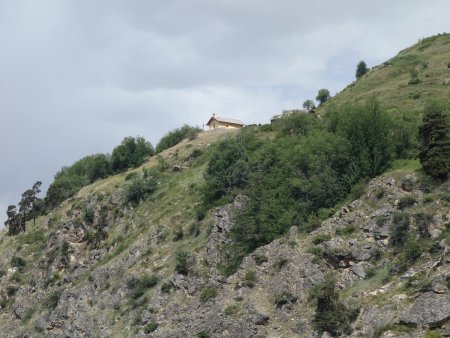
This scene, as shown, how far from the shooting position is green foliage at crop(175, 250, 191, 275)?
54500 mm

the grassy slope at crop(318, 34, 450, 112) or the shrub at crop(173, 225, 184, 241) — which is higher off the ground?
the grassy slope at crop(318, 34, 450, 112)

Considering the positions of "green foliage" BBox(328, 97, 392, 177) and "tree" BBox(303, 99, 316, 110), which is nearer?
"green foliage" BBox(328, 97, 392, 177)

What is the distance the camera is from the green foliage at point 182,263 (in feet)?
179

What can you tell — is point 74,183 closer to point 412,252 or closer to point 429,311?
point 412,252

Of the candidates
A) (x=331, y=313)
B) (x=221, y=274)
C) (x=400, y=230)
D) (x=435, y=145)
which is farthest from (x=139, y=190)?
(x=331, y=313)

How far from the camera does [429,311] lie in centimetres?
3397

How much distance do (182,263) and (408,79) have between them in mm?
56579

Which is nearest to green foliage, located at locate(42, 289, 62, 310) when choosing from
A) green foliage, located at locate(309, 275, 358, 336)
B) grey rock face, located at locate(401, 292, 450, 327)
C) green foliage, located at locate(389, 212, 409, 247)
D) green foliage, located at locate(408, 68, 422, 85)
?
green foliage, located at locate(309, 275, 358, 336)

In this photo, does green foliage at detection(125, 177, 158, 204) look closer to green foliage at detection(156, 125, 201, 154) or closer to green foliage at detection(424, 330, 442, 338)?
green foliage at detection(156, 125, 201, 154)

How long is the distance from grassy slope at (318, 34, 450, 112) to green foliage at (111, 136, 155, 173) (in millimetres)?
31108

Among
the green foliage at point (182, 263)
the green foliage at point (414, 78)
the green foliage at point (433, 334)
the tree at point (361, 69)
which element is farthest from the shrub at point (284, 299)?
the tree at point (361, 69)

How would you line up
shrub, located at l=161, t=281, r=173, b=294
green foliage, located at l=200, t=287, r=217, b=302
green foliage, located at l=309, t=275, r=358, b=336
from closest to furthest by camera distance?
green foliage, located at l=309, t=275, r=358, b=336 < green foliage, located at l=200, t=287, r=217, b=302 < shrub, located at l=161, t=281, r=173, b=294

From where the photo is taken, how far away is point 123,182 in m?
86.5

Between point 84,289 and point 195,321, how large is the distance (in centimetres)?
2169
